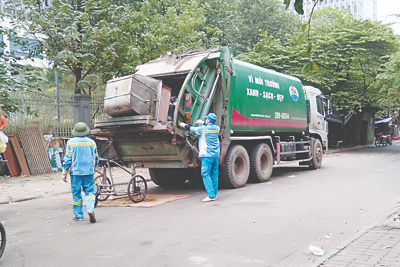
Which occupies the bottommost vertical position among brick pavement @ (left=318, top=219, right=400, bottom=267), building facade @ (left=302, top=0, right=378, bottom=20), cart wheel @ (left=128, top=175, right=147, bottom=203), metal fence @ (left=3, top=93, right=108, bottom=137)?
brick pavement @ (left=318, top=219, right=400, bottom=267)

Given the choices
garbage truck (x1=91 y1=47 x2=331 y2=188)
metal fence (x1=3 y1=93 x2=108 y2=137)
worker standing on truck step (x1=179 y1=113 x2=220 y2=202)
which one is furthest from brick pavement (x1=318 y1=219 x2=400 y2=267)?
metal fence (x1=3 y1=93 x2=108 y2=137)

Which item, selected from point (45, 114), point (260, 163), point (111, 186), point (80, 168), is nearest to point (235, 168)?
point (260, 163)

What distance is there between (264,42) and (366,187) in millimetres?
14967

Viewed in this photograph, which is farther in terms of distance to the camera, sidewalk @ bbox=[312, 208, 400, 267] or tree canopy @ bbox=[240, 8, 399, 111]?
tree canopy @ bbox=[240, 8, 399, 111]

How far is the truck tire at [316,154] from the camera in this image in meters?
14.0

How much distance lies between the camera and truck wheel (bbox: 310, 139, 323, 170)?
14.0 metres

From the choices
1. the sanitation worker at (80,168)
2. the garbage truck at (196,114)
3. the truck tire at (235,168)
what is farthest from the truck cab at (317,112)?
the sanitation worker at (80,168)

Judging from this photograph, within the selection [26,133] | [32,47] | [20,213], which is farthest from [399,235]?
[32,47]

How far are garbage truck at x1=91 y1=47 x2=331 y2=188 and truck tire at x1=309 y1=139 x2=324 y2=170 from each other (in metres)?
1.54

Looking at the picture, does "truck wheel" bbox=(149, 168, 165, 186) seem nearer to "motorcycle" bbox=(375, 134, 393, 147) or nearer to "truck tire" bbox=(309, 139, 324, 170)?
"truck tire" bbox=(309, 139, 324, 170)

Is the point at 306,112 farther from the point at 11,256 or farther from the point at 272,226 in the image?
the point at 11,256

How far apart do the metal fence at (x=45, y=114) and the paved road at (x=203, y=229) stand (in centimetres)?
431

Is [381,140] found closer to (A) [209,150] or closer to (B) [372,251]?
(A) [209,150]

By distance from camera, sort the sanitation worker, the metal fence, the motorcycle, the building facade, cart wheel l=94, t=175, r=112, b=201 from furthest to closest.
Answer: the building facade
the motorcycle
the metal fence
cart wheel l=94, t=175, r=112, b=201
the sanitation worker
